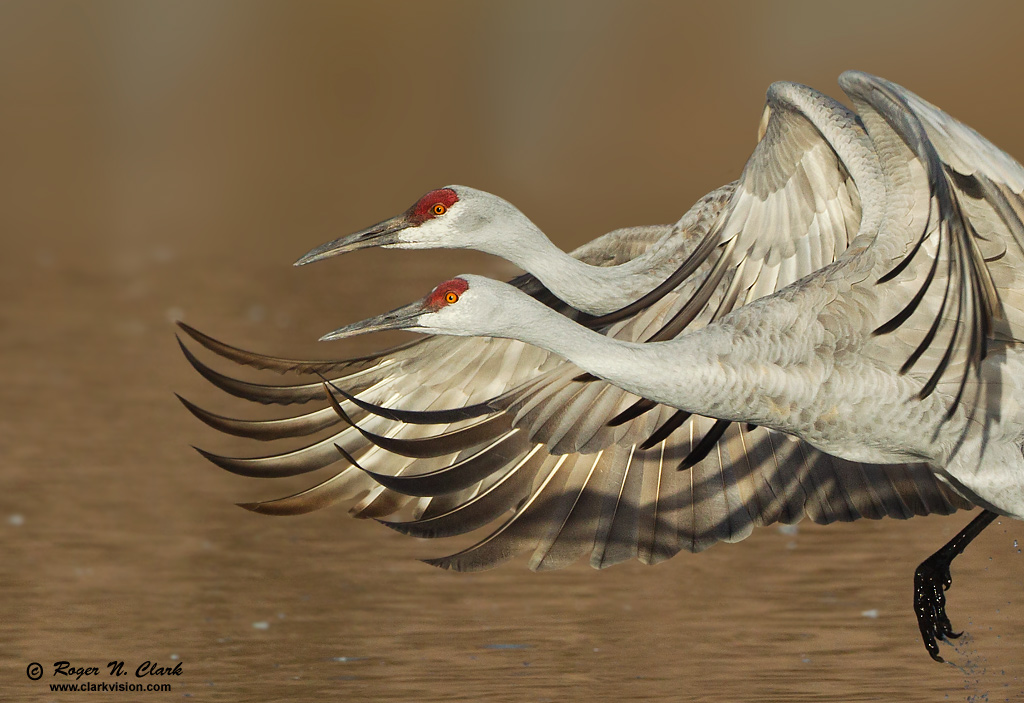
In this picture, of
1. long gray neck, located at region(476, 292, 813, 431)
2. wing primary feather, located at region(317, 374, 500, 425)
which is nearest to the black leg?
long gray neck, located at region(476, 292, 813, 431)

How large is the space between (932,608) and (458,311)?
2.04m

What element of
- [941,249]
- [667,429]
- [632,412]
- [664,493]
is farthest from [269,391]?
[941,249]

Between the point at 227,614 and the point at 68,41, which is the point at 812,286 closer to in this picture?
the point at 227,614

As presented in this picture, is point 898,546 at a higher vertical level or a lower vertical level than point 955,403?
lower

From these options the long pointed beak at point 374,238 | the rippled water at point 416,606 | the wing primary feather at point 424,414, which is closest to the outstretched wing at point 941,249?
the rippled water at point 416,606

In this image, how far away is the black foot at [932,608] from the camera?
5352 millimetres

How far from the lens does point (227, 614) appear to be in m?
5.73

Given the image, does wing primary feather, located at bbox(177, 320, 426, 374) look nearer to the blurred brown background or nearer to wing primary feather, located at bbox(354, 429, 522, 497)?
wing primary feather, located at bbox(354, 429, 522, 497)

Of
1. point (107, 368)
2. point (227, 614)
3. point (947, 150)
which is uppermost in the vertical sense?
point (947, 150)

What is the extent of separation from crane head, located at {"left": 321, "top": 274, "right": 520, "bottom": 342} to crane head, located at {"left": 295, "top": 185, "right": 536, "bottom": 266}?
87 cm

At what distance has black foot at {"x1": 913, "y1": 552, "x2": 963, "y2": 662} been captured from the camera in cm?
535

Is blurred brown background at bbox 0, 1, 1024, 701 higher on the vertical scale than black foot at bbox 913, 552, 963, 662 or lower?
lower

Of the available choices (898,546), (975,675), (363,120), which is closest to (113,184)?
(363,120)

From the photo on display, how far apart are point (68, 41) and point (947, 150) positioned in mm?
23127
